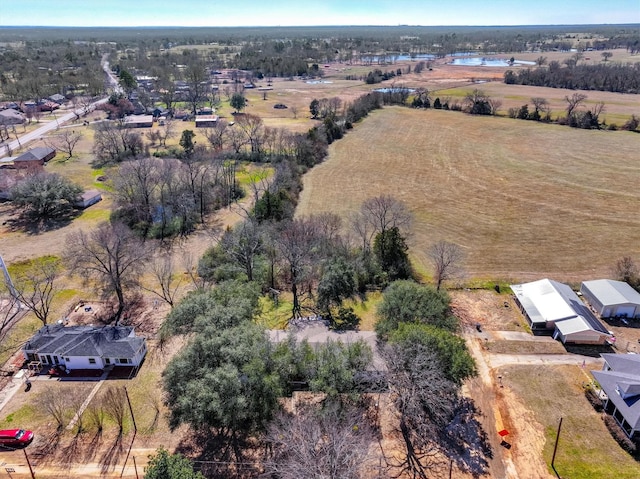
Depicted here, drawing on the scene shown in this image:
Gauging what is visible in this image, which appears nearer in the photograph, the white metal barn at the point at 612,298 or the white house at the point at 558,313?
the white house at the point at 558,313

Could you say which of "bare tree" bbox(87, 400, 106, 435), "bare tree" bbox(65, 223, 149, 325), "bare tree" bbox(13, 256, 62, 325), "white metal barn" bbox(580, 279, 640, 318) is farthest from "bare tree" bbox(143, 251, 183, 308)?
"white metal barn" bbox(580, 279, 640, 318)

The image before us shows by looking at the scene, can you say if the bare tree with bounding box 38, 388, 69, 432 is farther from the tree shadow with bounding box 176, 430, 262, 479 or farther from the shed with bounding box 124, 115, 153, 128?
the shed with bounding box 124, 115, 153, 128

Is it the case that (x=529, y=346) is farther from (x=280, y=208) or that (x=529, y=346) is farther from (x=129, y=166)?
(x=129, y=166)

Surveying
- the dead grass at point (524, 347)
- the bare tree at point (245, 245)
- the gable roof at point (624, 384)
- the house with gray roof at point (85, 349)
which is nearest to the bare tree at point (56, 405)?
the house with gray roof at point (85, 349)

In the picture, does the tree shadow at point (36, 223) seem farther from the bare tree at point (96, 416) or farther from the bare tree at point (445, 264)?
the bare tree at point (445, 264)

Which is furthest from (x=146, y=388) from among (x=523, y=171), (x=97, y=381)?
(x=523, y=171)

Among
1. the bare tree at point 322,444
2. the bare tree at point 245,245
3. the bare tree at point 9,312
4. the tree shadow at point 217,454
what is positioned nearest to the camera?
the bare tree at point 322,444

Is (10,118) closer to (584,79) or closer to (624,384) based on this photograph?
(624,384)
